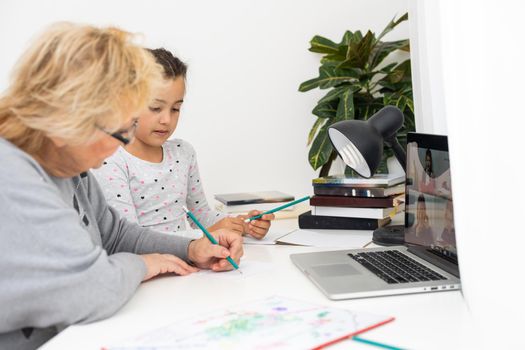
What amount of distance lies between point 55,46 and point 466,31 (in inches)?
24.8

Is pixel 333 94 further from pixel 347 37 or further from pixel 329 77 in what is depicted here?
pixel 347 37

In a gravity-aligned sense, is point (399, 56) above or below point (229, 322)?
above

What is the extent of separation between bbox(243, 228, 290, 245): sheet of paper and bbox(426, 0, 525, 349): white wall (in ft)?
2.30

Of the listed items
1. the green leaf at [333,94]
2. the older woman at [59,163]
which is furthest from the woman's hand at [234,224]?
the green leaf at [333,94]

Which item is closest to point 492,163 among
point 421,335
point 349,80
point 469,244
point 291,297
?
point 469,244

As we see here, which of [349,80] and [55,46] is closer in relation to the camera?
[55,46]

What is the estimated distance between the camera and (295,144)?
2820mm

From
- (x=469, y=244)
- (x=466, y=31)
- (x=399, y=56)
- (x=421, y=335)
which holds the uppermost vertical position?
(x=399, y=56)

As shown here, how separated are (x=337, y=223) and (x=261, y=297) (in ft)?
2.25

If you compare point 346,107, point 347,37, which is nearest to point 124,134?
point 346,107

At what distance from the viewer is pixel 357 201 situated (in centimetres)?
158

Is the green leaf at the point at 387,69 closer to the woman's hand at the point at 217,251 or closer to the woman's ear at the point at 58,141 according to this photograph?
the woman's hand at the point at 217,251

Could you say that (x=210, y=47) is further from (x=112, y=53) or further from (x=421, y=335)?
(x=421, y=335)

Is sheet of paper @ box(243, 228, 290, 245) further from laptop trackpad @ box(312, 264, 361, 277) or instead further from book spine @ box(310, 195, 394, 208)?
laptop trackpad @ box(312, 264, 361, 277)
